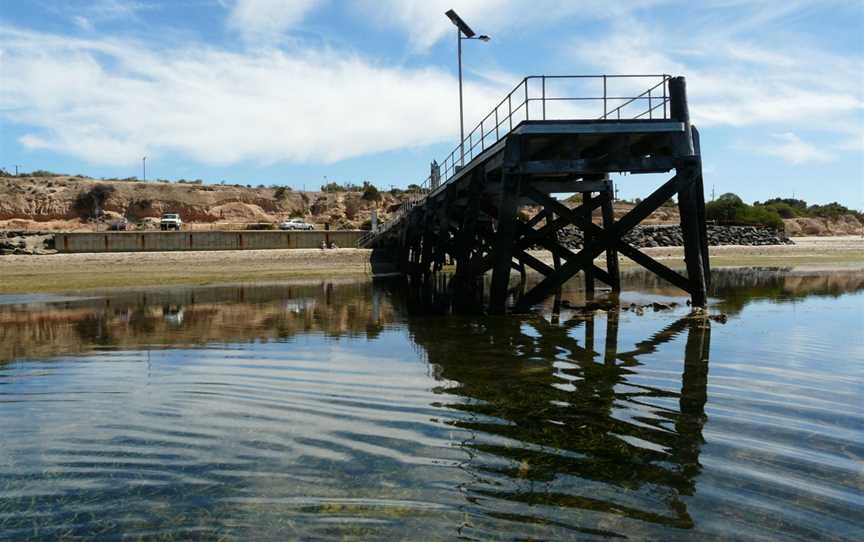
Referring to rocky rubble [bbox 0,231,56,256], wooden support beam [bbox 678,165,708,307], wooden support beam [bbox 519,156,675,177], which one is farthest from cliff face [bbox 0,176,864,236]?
wooden support beam [bbox 678,165,708,307]

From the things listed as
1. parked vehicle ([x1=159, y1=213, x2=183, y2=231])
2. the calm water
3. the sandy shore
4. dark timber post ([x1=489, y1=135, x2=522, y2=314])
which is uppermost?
parked vehicle ([x1=159, y1=213, x2=183, y2=231])

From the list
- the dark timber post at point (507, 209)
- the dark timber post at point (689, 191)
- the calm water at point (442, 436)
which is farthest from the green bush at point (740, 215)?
the calm water at point (442, 436)

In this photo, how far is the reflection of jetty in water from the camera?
478 centimetres

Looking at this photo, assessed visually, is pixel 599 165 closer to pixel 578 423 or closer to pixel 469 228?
pixel 469 228

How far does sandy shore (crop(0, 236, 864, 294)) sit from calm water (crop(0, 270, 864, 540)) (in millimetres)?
19432

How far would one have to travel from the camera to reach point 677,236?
60062 mm

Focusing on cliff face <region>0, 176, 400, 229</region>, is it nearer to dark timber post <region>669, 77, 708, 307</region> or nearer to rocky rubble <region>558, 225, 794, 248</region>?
rocky rubble <region>558, 225, 794, 248</region>

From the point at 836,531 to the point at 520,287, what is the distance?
23.5m

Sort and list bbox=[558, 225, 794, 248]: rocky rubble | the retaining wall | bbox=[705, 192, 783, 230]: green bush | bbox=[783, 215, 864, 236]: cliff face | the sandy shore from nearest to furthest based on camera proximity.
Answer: the sandy shore
the retaining wall
bbox=[558, 225, 794, 248]: rocky rubble
bbox=[705, 192, 783, 230]: green bush
bbox=[783, 215, 864, 236]: cliff face

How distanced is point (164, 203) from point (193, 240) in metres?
32.4

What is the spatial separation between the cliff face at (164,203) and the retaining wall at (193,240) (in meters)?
19.1

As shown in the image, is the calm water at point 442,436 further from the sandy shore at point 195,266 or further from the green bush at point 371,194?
the green bush at point 371,194

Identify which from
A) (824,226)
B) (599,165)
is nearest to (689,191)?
(599,165)

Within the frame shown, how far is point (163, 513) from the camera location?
4.56 metres
